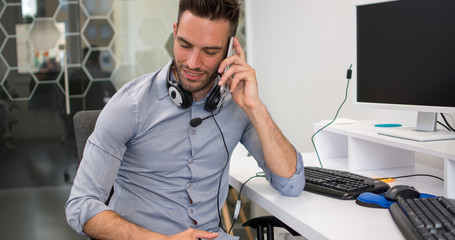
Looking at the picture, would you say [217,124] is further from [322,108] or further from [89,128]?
[322,108]

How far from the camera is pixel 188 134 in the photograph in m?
1.33

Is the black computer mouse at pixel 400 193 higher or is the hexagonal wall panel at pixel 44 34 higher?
the hexagonal wall panel at pixel 44 34

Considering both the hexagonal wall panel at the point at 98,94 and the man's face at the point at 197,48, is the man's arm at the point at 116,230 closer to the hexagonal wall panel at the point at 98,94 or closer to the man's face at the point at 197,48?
the man's face at the point at 197,48

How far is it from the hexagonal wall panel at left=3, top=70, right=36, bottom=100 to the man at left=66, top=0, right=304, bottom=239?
9.99 ft

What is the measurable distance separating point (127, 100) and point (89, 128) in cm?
24

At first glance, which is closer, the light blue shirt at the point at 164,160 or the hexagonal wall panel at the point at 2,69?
the light blue shirt at the point at 164,160

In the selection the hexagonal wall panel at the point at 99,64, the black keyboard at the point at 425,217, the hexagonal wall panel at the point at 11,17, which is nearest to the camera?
the black keyboard at the point at 425,217

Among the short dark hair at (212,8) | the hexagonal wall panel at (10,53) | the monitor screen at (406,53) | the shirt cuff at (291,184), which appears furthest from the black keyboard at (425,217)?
the hexagonal wall panel at (10,53)

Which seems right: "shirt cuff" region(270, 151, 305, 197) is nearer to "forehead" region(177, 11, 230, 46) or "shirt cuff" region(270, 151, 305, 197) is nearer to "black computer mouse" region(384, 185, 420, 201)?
"black computer mouse" region(384, 185, 420, 201)

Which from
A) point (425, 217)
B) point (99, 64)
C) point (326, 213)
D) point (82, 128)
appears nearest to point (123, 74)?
point (99, 64)

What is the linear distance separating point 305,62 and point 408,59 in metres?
1.26

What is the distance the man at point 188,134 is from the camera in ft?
4.18

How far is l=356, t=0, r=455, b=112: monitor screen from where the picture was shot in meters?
1.34

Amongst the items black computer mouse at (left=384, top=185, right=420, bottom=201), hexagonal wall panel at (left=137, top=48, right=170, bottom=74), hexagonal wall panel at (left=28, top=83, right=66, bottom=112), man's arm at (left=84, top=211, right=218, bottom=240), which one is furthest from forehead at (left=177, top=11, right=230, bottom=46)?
hexagonal wall panel at (left=28, top=83, right=66, bottom=112)
